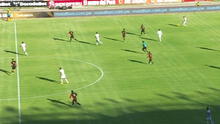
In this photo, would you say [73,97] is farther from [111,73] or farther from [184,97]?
[111,73]

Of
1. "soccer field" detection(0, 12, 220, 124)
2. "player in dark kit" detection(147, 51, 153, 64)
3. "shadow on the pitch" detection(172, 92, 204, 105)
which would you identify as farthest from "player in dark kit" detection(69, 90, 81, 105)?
"player in dark kit" detection(147, 51, 153, 64)

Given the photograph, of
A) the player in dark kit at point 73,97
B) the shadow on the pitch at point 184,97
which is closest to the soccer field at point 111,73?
the shadow on the pitch at point 184,97

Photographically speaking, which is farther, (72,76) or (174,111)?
(72,76)

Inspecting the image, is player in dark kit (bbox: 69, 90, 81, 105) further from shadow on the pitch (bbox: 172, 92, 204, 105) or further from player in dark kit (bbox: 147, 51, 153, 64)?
player in dark kit (bbox: 147, 51, 153, 64)

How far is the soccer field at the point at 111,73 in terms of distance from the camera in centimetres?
4453

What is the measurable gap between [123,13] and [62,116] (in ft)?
151

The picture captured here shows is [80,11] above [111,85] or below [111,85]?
above

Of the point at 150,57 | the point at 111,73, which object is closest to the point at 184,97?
the point at 111,73

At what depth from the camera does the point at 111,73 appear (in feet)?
182

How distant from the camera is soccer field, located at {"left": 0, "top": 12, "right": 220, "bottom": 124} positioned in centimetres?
4453

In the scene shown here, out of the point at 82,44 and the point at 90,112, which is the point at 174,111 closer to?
the point at 90,112

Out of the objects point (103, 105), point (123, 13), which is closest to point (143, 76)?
point (103, 105)

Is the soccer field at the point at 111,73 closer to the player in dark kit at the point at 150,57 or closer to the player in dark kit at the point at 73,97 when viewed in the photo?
the player in dark kit at the point at 150,57

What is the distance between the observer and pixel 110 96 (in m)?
48.5
